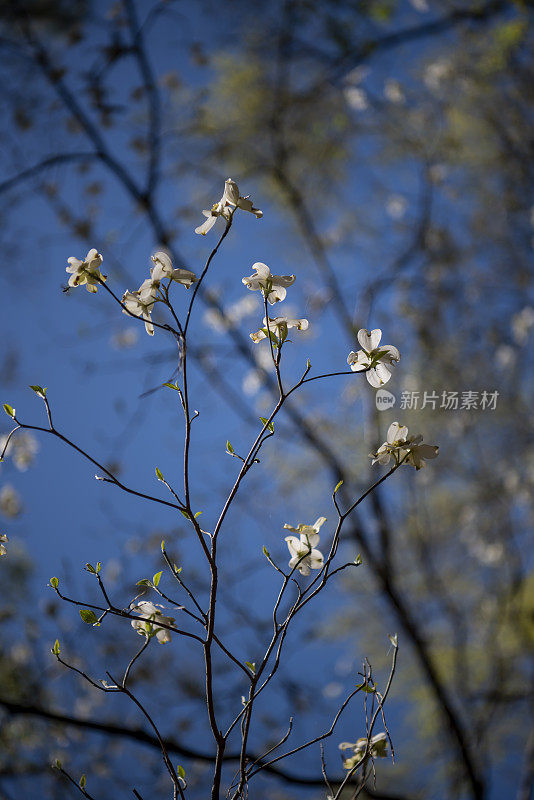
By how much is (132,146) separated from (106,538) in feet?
5.48

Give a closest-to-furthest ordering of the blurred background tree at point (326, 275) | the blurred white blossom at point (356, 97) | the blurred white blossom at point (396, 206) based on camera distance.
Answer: the blurred background tree at point (326, 275) → the blurred white blossom at point (356, 97) → the blurred white blossom at point (396, 206)

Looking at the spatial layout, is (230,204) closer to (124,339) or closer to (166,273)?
(166,273)

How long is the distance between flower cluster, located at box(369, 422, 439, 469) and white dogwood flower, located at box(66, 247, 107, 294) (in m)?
0.26

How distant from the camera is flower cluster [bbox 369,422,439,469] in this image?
465 mm

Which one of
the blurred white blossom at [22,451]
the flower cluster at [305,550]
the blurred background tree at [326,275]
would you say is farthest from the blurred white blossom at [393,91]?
the flower cluster at [305,550]

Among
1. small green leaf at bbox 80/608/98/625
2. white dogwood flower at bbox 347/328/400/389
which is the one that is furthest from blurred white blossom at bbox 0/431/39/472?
white dogwood flower at bbox 347/328/400/389

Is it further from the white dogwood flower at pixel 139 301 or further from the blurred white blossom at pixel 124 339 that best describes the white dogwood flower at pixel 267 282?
the blurred white blossom at pixel 124 339

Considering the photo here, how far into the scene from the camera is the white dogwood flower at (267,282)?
473mm

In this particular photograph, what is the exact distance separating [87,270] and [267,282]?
14cm

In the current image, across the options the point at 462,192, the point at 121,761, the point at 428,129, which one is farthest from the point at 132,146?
the point at 121,761

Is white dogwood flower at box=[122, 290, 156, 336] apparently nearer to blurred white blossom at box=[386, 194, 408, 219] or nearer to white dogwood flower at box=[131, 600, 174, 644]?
white dogwood flower at box=[131, 600, 174, 644]

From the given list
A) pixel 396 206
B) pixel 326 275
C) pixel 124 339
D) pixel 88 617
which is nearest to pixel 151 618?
pixel 88 617

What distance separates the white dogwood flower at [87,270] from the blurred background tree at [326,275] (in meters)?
0.88

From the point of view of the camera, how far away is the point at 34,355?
3.06 meters
